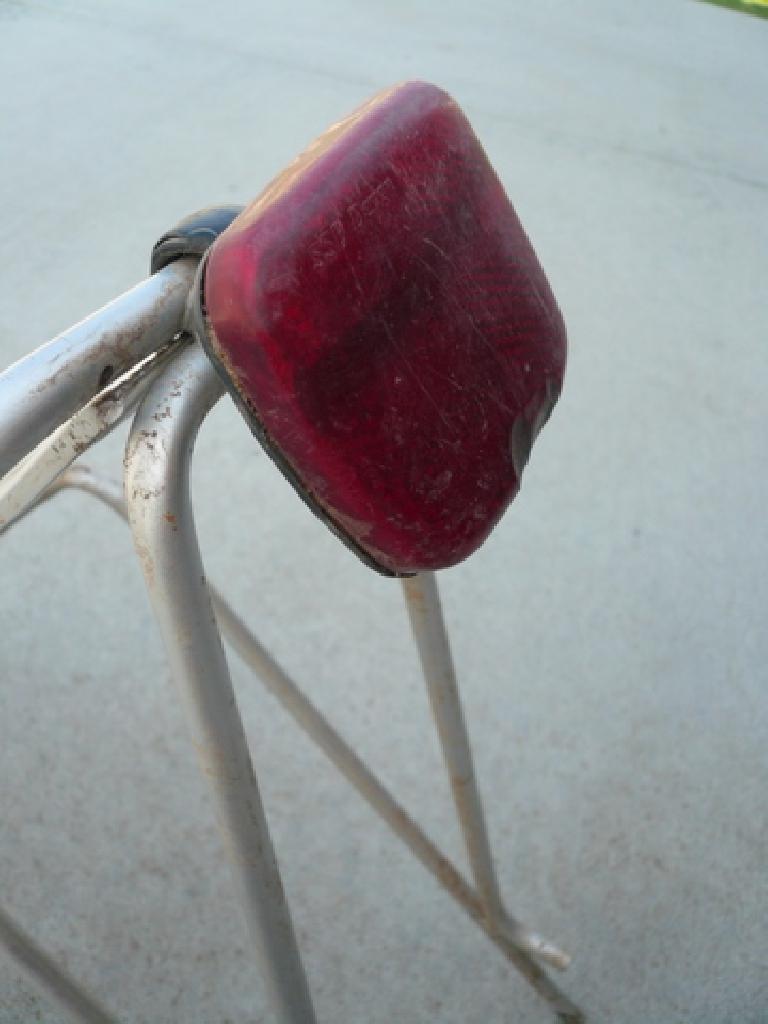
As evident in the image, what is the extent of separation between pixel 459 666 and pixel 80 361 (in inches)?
36.8

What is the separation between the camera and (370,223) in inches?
15.4

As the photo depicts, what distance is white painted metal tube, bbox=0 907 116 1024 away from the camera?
0.53 metres

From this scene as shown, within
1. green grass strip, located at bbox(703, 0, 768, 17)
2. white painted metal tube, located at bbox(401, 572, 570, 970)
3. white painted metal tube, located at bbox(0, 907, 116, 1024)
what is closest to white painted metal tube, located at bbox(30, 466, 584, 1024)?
white painted metal tube, located at bbox(401, 572, 570, 970)

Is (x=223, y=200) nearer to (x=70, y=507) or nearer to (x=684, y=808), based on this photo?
(x=70, y=507)

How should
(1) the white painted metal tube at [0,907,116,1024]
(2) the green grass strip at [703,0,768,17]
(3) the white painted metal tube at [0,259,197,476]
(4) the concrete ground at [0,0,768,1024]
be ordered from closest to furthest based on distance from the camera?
1. (3) the white painted metal tube at [0,259,197,476]
2. (1) the white painted metal tube at [0,907,116,1024]
3. (4) the concrete ground at [0,0,768,1024]
4. (2) the green grass strip at [703,0,768,17]

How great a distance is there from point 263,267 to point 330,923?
2.62 feet

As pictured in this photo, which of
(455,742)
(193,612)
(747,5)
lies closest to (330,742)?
(455,742)

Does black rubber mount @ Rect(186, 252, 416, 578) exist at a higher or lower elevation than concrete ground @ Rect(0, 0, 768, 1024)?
higher

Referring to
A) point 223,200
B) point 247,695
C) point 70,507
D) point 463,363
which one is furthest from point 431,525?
point 223,200

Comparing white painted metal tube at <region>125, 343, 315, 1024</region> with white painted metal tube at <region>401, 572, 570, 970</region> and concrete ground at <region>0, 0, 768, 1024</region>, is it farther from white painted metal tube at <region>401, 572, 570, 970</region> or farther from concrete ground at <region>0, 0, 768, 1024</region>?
concrete ground at <region>0, 0, 768, 1024</region>

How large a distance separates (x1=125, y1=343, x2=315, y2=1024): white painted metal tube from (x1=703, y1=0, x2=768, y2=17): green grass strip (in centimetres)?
387

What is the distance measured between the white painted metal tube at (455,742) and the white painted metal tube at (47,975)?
27cm

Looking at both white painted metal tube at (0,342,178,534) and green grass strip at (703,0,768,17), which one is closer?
white painted metal tube at (0,342,178,534)

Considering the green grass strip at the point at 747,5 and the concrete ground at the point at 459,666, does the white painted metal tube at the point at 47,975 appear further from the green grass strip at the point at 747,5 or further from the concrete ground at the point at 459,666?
the green grass strip at the point at 747,5
